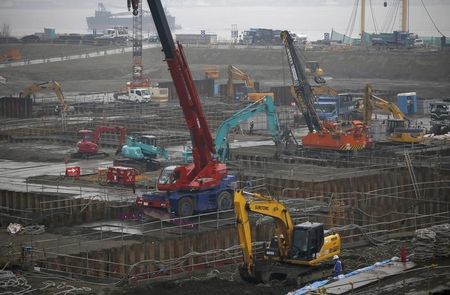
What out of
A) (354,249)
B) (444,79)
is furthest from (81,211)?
(444,79)

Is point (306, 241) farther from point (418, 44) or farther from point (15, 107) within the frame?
point (418, 44)

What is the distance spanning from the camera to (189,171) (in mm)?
30578

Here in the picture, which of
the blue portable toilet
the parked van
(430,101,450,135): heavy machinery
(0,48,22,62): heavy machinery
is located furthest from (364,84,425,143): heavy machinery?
(0,48,22,62): heavy machinery

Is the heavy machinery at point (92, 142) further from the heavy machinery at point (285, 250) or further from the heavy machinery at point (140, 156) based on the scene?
the heavy machinery at point (285, 250)

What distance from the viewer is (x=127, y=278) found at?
2381cm

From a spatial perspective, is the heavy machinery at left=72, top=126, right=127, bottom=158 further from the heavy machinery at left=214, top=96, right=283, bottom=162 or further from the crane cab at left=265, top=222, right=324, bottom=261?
the crane cab at left=265, top=222, right=324, bottom=261

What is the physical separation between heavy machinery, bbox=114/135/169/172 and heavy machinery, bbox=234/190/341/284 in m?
15.7

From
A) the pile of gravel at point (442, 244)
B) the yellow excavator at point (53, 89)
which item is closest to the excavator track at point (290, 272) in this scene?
the pile of gravel at point (442, 244)

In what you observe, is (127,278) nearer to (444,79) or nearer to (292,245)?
(292,245)

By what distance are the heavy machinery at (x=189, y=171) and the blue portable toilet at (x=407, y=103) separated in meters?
27.6

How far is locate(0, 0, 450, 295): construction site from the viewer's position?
23516 millimetres

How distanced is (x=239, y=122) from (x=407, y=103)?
61.0ft

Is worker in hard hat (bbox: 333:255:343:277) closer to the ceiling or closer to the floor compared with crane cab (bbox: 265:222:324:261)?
closer to the floor

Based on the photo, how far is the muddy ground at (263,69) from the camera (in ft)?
246
